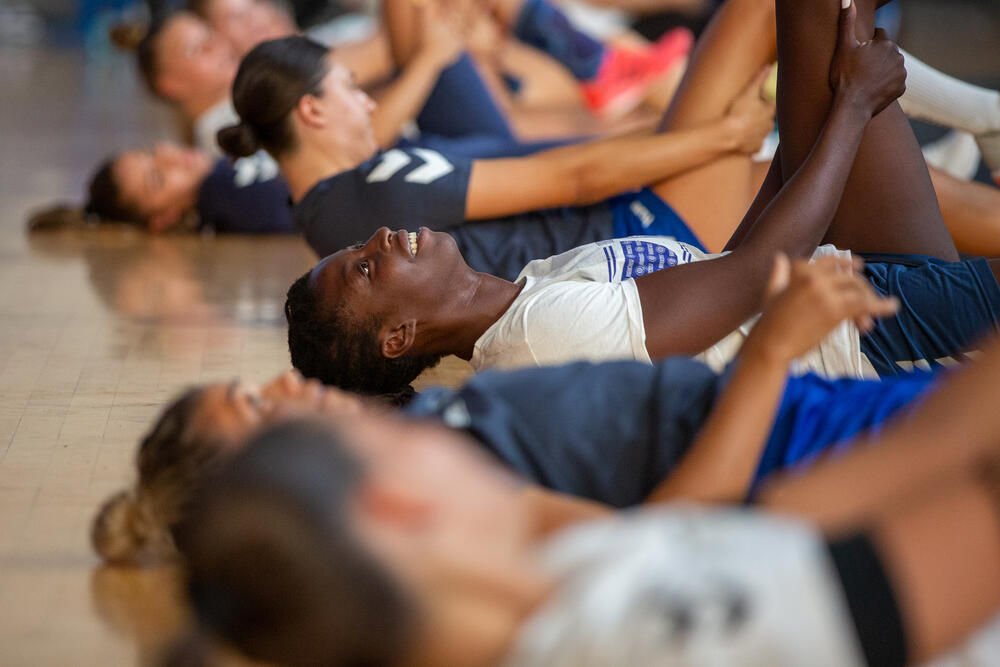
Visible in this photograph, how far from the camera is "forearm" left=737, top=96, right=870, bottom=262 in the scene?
1.62m

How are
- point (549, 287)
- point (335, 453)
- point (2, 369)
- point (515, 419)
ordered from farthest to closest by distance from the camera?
point (2, 369) → point (549, 287) → point (515, 419) → point (335, 453)

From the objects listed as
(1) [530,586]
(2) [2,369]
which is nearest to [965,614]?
(1) [530,586]

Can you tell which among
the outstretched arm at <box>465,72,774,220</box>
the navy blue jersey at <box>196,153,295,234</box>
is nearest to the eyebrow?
the outstretched arm at <box>465,72,774,220</box>

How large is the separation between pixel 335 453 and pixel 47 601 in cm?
Result: 73

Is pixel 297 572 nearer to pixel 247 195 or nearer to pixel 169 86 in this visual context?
pixel 247 195

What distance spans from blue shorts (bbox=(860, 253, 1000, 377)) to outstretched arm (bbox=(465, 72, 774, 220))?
67 centimetres

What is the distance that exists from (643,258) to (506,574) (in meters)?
1.10

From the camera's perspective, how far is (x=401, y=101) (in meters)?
3.23

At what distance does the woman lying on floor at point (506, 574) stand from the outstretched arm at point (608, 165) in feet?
4.82

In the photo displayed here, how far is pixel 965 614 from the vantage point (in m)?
0.84

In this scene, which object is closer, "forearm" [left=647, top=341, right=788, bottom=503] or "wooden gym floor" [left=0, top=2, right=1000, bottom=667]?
"forearm" [left=647, top=341, right=788, bottom=503]

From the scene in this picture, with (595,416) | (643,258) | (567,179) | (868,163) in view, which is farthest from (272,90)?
(595,416)

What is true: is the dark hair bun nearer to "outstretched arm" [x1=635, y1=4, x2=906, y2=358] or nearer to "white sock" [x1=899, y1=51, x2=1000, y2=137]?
"outstretched arm" [x1=635, y1=4, x2=906, y2=358]

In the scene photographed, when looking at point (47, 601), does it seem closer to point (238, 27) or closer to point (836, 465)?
point (836, 465)
